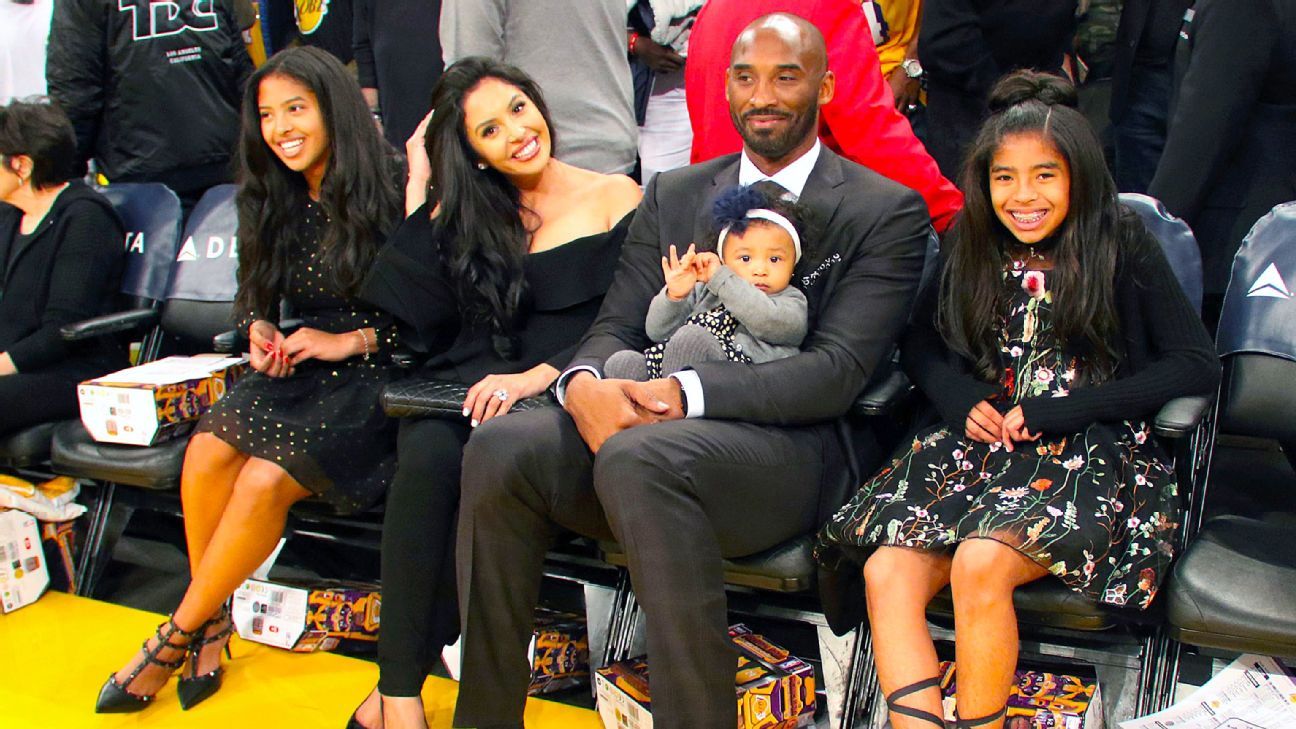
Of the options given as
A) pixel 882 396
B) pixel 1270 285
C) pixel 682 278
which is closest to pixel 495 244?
pixel 682 278

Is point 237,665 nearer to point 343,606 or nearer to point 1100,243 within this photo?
point 343,606

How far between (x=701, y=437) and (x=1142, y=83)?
1.97 metres

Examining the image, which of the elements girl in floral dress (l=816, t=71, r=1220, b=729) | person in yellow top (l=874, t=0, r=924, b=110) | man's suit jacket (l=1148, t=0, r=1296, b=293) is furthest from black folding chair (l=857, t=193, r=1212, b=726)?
person in yellow top (l=874, t=0, r=924, b=110)

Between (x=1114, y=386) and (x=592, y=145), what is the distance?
5.65 ft

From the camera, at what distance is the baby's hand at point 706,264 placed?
251cm

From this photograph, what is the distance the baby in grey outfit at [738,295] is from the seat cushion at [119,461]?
4.61 feet

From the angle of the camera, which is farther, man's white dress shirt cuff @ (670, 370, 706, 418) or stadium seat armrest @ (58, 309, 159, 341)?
stadium seat armrest @ (58, 309, 159, 341)

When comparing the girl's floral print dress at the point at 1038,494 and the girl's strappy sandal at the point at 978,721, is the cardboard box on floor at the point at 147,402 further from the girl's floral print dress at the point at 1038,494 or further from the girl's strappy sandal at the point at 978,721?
the girl's strappy sandal at the point at 978,721

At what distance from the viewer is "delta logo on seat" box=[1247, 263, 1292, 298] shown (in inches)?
104

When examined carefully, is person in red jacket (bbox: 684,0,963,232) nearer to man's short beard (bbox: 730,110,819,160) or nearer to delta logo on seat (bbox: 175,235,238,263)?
man's short beard (bbox: 730,110,819,160)

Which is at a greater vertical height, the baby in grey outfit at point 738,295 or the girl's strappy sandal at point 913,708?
the baby in grey outfit at point 738,295

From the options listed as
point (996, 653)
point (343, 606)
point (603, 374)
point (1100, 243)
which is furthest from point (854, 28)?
point (343, 606)

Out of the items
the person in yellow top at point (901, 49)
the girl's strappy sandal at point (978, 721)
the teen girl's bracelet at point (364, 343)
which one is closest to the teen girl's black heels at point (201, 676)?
the teen girl's bracelet at point (364, 343)

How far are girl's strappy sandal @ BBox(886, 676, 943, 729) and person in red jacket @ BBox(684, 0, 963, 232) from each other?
4.28 feet
